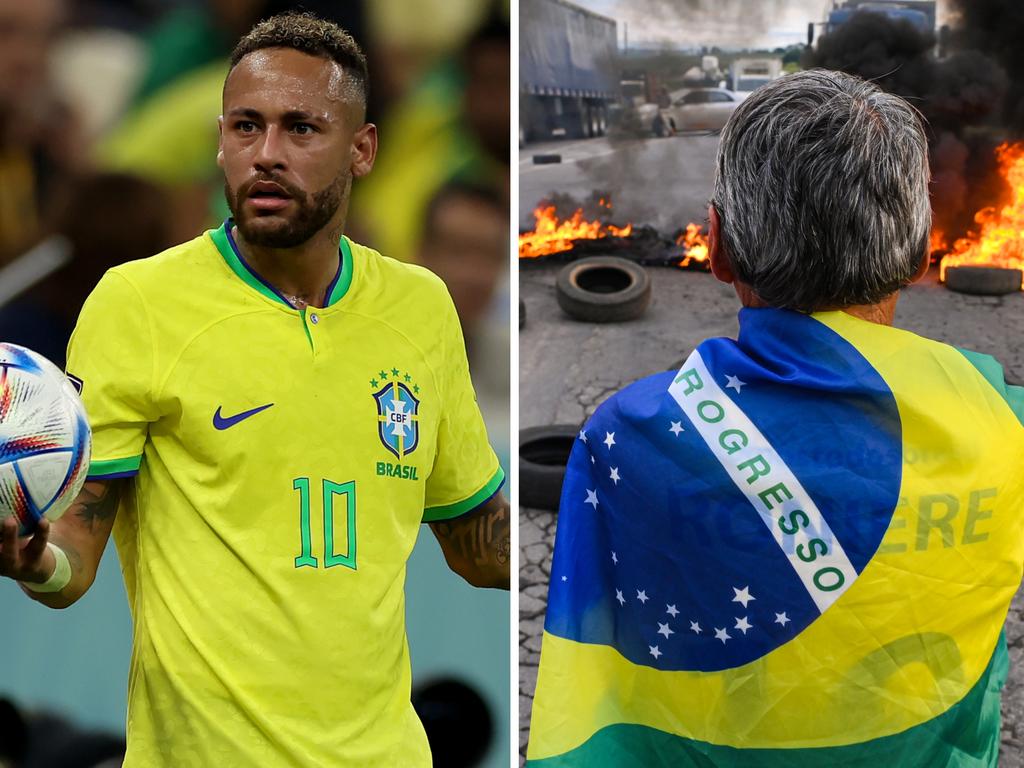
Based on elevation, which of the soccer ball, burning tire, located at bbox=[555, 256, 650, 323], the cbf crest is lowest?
burning tire, located at bbox=[555, 256, 650, 323]

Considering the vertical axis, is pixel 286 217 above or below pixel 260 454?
above

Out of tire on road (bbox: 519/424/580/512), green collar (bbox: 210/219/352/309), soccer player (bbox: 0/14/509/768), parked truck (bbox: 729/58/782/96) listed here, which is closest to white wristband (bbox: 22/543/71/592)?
soccer player (bbox: 0/14/509/768)

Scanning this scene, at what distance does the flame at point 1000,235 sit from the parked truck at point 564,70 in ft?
7.22

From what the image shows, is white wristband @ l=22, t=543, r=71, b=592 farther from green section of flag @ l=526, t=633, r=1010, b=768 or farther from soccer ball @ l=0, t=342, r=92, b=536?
green section of flag @ l=526, t=633, r=1010, b=768

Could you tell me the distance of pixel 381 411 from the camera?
8.08 ft

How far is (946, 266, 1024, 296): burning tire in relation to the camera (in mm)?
6254

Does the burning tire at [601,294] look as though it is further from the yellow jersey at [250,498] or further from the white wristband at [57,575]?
the white wristband at [57,575]

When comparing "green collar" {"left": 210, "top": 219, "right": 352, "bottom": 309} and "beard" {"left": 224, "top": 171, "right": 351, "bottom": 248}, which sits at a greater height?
"beard" {"left": 224, "top": 171, "right": 351, "bottom": 248}

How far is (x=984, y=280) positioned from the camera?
20.5 ft

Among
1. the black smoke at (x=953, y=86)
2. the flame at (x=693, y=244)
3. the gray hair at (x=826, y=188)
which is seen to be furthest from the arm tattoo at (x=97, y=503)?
the black smoke at (x=953, y=86)

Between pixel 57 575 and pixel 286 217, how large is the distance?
0.83 metres

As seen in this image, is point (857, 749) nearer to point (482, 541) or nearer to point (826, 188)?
point (826, 188)

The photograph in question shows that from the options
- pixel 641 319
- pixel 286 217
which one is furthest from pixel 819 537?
pixel 641 319

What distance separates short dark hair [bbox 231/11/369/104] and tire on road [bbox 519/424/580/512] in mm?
2689
